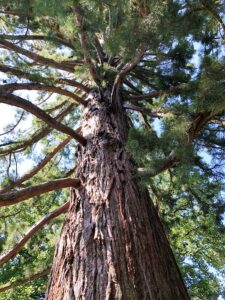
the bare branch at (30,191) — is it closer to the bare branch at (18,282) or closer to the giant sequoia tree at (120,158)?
the giant sequoia tree at (120,158)

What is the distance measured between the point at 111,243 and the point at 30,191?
801 mm

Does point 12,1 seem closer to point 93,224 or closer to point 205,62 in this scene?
point 205,62

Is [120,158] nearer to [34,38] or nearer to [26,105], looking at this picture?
[26,105]

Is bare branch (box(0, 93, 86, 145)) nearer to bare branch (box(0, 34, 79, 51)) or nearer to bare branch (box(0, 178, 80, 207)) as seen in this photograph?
bare branch (box(0, 178, 80, 207))

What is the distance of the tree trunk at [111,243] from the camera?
2.10m

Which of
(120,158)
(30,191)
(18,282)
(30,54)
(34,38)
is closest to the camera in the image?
(30,191)

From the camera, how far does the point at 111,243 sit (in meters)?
2.35

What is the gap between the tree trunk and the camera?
2.10 metres

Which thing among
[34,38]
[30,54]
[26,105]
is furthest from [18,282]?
[34,38]

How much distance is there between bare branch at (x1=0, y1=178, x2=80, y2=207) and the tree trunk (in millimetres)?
139

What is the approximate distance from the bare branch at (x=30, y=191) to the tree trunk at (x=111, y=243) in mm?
139

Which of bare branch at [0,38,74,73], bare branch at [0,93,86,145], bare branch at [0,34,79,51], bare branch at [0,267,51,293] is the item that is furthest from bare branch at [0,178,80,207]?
bare branch at [0,38,74,73]

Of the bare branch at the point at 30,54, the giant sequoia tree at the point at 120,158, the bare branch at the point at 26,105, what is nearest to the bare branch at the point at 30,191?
the giant sequoia tree at the point at 120,158

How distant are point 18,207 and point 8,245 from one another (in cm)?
229
